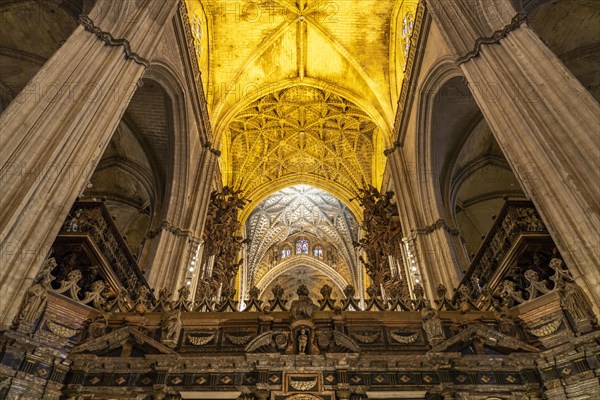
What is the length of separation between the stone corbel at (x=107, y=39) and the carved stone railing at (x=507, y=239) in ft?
21.8

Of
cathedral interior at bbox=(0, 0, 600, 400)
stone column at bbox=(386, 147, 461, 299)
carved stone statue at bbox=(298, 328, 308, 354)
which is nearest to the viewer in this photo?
cathedral interior at bbox=(0, 0, 600, 400)

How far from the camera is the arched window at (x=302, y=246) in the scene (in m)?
28.0

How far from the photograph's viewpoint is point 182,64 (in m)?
11.6

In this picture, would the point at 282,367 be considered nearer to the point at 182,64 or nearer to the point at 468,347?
the point at 468,347

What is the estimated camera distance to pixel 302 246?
28141 mm

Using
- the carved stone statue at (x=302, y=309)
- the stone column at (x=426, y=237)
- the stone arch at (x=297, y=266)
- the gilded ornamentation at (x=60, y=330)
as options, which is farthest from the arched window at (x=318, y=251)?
the gilded ornamentation at (x=60, y=330)

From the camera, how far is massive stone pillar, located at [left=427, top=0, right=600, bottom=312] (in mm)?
5027

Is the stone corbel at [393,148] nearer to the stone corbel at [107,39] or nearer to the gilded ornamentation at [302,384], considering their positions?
the stone corbel at [107,39]

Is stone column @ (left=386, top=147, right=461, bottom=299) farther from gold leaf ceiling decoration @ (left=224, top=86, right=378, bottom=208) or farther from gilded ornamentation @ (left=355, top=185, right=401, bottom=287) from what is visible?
gold leaf ceiling decoration @ (left=224, top=86, right=378, bottom=208)

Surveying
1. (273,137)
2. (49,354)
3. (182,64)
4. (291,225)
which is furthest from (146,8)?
(291,225)

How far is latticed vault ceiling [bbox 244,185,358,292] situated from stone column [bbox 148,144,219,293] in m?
12.9

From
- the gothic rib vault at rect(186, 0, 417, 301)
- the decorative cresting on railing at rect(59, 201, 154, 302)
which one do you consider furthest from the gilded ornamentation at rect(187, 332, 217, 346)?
the gothic rib vault at rect(186, 0, 417, 301)

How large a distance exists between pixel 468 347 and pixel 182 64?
9.99m

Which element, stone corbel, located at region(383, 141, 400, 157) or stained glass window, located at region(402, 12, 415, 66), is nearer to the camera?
stained glass window, located at region(402, 12, 415, 66)
